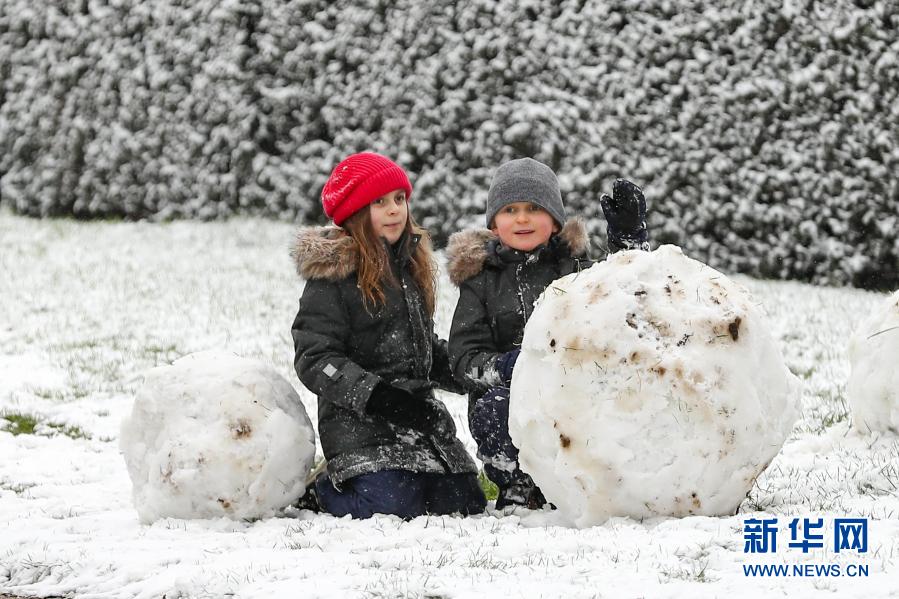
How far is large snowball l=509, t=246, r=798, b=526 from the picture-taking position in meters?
3.32

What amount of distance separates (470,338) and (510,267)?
33cm

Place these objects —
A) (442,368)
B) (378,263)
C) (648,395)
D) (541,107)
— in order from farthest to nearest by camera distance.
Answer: (541,107) < (442,368) < (378,263) < (648,395)

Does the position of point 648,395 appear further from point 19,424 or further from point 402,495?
point 19,424

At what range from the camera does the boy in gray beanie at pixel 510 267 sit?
406 centimetres

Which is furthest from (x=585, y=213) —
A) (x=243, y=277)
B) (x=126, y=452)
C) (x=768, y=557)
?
(x=768, y=557)

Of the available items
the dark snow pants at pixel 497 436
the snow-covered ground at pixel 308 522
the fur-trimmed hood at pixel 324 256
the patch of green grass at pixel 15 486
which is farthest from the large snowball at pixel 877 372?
the patch of green grass at pixel 15 486

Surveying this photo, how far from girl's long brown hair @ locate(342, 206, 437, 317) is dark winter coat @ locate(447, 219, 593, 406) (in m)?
0.10

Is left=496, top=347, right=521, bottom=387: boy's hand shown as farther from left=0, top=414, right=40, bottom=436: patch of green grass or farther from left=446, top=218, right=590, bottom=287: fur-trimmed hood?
left=0, top=414, right=40, bottom=436: patch of green grass

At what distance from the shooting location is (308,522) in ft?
12.5

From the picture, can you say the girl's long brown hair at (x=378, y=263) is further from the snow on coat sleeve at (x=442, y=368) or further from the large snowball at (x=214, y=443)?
the large snowball at (x=214, y=443)

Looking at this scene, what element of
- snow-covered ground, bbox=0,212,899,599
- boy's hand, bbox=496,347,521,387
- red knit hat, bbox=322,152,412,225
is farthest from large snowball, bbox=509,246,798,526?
red knit hat, bbox=322,152,412,225

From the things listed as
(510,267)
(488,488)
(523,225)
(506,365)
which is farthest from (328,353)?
(488,488)

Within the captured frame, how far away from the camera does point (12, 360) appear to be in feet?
21.4

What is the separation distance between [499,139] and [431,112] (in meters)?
0.62
